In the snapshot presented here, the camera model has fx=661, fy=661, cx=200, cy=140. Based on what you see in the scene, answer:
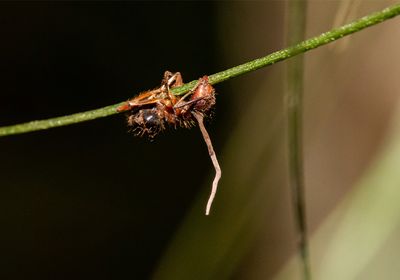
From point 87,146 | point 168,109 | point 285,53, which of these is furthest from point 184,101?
point 87,146

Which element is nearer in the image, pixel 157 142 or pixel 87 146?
pixel 87 146

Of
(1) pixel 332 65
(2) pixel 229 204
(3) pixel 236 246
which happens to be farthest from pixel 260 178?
(1) pixel 332 65

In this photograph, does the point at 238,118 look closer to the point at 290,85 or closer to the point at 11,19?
the point at 11,19

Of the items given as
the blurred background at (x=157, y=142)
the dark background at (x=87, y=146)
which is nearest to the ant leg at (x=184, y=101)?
the blurred background at (x=157, y=142)

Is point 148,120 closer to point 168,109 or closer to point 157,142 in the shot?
point 168,109

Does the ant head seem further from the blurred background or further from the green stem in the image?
the blurred background

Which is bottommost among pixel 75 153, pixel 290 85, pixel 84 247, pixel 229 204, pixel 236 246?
pixel 290 85

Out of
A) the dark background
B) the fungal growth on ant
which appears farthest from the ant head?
the dark background
